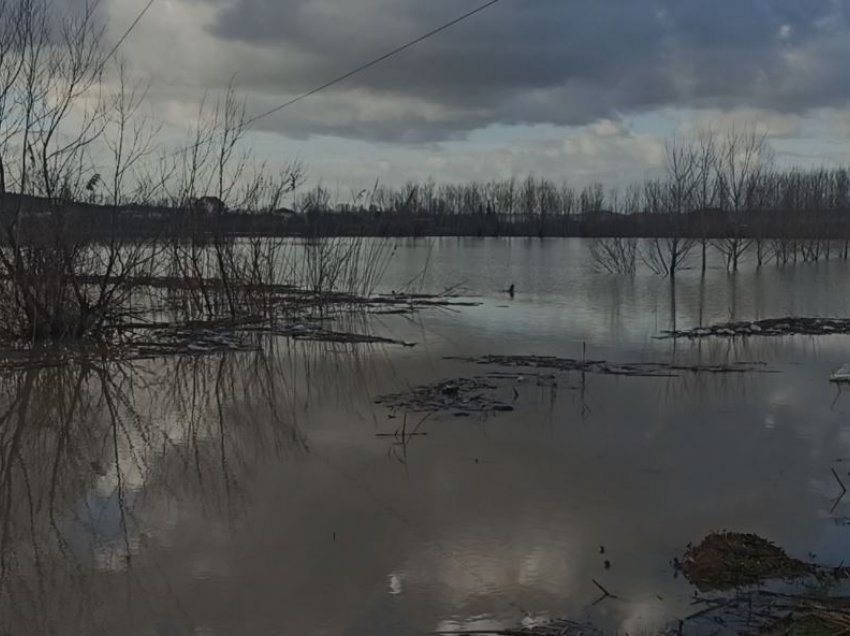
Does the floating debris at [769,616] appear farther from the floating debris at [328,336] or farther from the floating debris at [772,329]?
the floating debris at [772,329]

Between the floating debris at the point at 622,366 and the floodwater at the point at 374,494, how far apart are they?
34 cm

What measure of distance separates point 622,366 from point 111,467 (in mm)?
6544

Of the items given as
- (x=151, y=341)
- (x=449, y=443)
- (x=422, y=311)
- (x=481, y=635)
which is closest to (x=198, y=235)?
(x=151, y=341)

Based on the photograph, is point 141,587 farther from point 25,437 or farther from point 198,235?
point 198,235

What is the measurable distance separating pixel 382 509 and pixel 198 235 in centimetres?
1091

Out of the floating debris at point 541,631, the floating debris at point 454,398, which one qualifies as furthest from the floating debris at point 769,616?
the floating debris at point 454,398

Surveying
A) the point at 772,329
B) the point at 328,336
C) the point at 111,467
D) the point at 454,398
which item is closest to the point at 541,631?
the point at 111,467

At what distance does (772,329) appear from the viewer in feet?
46.6

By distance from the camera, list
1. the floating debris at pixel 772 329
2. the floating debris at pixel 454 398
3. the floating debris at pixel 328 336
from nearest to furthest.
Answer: the floating debris at pixel 454 398, the floating debris at pixel 328 336, the floating debris at pixel 772 329

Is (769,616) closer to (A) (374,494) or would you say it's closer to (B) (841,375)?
(A) (374,494)

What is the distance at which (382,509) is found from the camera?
16.5 ft

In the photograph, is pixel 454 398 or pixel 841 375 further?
pixel 841 375

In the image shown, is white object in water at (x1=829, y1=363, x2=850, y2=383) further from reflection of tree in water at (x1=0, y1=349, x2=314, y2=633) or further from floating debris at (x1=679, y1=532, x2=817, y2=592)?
reflection of tree in water at (x1=0, y1=349, x2=314, y2=633)

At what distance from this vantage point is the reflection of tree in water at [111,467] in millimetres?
3891
